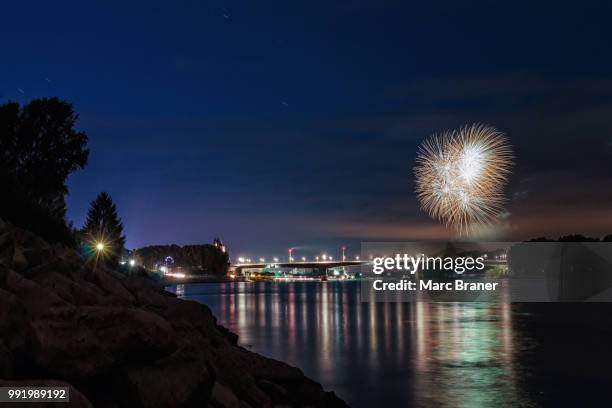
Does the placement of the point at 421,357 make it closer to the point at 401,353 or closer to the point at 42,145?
the point at 401,353

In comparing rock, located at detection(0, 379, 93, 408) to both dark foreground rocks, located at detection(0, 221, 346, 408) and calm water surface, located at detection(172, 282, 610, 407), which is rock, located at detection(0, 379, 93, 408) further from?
calm water surface, located at detection(172, 282, 610, 407)

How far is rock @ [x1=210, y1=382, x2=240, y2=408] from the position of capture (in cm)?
1375

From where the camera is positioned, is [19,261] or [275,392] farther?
[275,392]

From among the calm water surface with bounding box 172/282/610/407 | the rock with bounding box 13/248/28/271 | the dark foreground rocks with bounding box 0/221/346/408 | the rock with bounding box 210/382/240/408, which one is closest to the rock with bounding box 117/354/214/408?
the dark foreground rocks with bounding box 0/221/346/408

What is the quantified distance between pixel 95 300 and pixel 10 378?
183 inches

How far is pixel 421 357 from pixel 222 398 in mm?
24216

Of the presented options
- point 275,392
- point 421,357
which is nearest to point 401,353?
point 421,357

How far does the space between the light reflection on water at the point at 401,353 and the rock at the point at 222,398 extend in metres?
10.9

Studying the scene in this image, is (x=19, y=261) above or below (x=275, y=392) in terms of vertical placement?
above

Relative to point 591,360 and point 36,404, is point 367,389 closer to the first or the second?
point 591,360

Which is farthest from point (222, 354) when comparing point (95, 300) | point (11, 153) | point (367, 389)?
point (11, 153)

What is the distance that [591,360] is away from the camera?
35844 millimetres

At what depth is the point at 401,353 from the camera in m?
38.5

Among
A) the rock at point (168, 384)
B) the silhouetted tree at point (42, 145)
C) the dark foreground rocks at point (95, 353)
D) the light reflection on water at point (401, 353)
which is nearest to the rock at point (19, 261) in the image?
the dark foreground rocks at point (95, 353)
